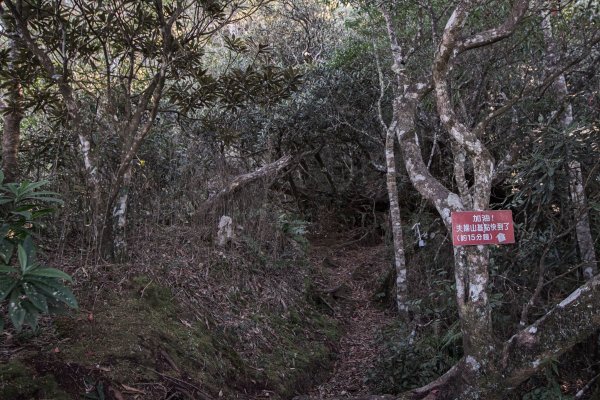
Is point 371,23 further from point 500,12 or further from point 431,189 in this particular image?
point 431,189

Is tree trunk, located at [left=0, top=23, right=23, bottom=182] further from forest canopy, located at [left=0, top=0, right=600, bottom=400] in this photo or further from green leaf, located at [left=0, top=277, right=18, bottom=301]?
green leaf, located at [left=0, top=277, right=18, bottom=301]

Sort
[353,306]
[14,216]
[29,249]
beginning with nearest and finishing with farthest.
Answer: [29,249] < [14,216] < [353,306]

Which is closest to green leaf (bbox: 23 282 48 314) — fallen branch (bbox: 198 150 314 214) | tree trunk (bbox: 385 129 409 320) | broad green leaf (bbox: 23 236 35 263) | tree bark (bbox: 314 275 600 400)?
broad green leaf (bbox: 23 236 35 263)

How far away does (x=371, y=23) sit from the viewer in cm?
925

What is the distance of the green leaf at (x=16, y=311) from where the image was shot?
2.83 m

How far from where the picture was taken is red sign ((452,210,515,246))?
384 cm

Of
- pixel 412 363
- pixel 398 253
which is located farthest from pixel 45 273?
pixel 398 253

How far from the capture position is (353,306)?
9250 millimetres

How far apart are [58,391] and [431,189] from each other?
3275 millimetres

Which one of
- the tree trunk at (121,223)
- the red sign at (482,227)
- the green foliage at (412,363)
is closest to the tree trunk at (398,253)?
the green foliage at (412,363)

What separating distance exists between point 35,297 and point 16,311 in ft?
0.40

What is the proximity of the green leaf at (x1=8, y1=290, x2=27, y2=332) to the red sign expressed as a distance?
9.71 ft

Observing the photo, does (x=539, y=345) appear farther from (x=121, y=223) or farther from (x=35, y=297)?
(x=121, y=223)

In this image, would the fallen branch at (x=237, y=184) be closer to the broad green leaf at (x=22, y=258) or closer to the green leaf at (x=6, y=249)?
the green leaf at (x=6, y=249)
